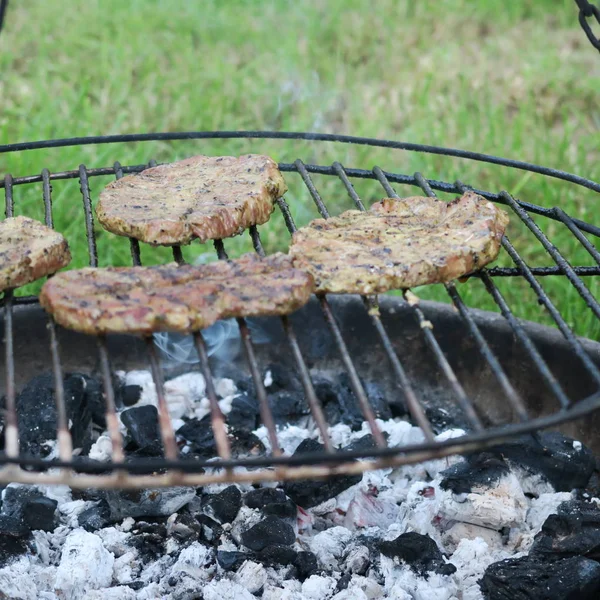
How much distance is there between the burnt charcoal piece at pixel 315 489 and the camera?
2.68 metres

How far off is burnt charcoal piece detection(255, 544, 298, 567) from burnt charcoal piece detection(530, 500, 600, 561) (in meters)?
0.68

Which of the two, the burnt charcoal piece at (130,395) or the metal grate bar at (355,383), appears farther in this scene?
the burnt charcoal piece at (130,395)

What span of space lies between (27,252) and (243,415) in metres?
1.10

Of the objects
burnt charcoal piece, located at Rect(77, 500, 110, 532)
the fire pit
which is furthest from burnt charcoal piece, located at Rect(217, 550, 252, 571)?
burnt charcoal piece, located at Rect(77, 500, 110, 532)

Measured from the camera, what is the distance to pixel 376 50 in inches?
247

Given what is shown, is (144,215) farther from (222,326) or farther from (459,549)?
(459,549)

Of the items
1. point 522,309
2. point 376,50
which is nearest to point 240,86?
point 376,50

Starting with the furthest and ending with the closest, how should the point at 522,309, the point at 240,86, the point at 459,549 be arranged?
the point at 240,86, the point at 522,309, the point at 459,549

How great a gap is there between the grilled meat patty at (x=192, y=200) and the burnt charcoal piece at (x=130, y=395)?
2.71ft

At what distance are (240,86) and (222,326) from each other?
8.89 ft

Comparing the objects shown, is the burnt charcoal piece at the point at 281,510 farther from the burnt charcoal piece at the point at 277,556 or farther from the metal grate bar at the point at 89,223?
the metal grate bar at the point at 89,223

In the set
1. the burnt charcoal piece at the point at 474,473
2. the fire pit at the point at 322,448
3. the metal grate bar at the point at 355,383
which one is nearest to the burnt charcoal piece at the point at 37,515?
the fire pit at the point at 322,448

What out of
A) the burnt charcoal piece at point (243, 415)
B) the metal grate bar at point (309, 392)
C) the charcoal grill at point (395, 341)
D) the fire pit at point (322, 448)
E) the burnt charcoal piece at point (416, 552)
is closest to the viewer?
the metal grate bar at point (309, 392)

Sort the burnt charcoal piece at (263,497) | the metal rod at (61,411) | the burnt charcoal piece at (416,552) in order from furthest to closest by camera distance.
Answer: the burnt charcoal piece at (263,497)
the burnt charcoal piece at (416,552)
the metal rod at (61,411)
